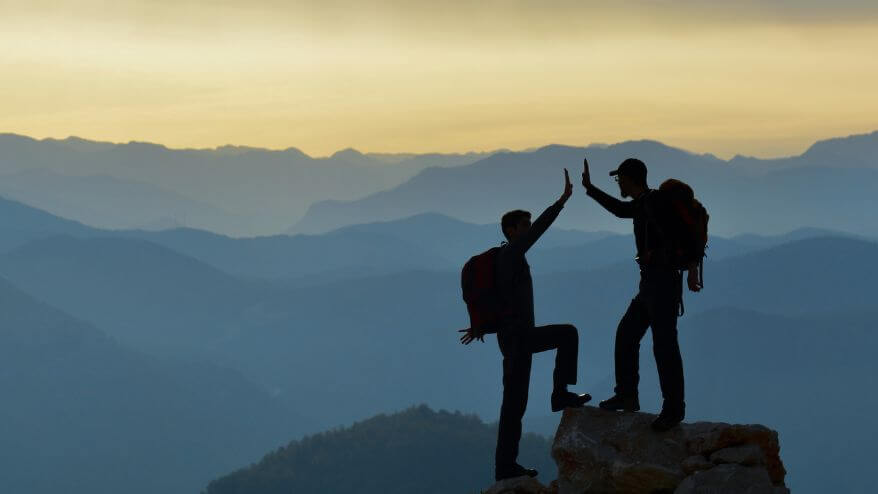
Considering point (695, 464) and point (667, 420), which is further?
point (667, 420)

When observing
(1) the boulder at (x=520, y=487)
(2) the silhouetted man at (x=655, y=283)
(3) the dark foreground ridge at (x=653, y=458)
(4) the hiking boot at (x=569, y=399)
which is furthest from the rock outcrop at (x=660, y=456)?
(2) the silhouetted man at (x=655, y=283)

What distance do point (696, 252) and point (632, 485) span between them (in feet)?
10.4

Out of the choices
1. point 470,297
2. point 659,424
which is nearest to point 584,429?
point 659,424

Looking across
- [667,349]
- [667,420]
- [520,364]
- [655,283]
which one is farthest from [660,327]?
[520,364]

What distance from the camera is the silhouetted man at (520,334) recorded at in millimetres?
15742

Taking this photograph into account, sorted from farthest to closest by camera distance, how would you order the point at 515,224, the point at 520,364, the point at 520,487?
the point at 520,487
the point at 520,364
the point at 515,224

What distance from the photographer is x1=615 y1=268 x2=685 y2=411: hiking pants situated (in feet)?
50.2

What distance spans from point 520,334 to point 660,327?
198cm

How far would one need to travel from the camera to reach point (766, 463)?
15039 mm

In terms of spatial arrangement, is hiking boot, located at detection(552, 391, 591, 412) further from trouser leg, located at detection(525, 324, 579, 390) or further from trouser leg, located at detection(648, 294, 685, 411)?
trouser leg, located at detection(648, 294, 685, 411)

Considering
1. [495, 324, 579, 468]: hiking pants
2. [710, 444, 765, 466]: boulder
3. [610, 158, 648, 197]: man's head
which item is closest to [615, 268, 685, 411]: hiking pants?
[495, 324, 579, 468]: hiking pants

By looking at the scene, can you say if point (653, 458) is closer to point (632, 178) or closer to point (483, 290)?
point (483, 290)

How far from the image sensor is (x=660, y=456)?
1545cm

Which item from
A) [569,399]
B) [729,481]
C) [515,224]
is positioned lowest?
[729,481]
